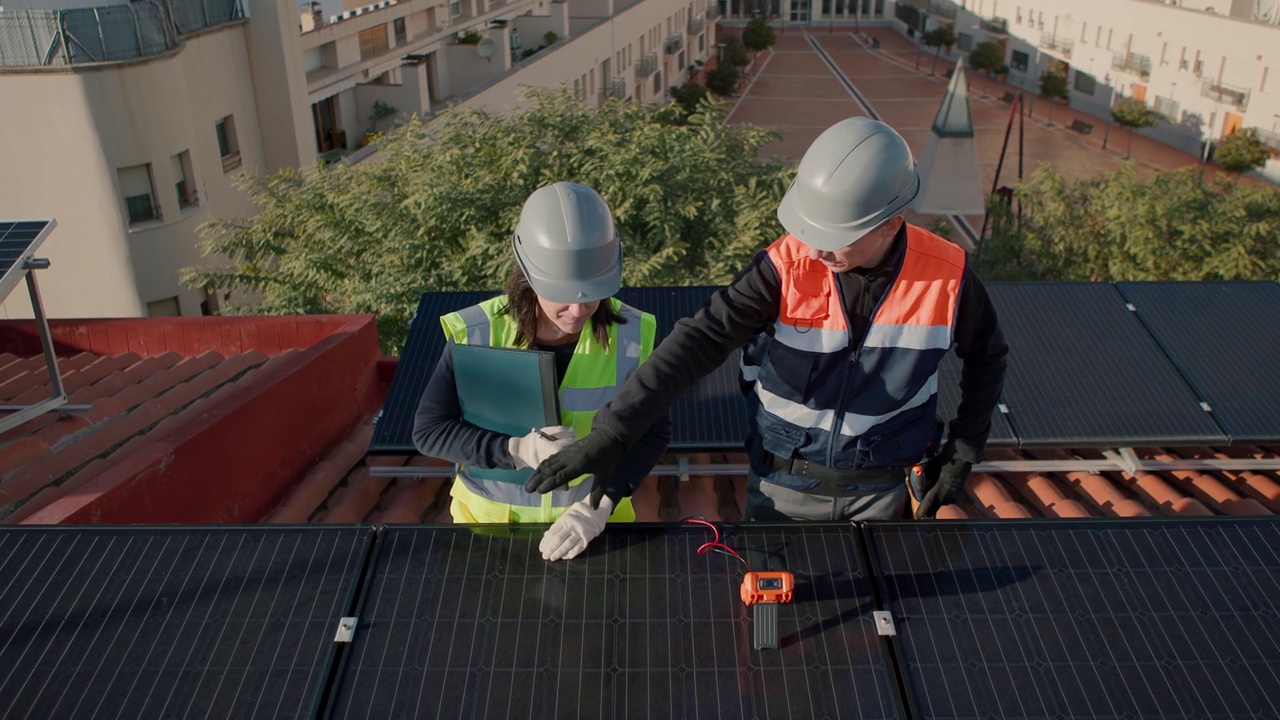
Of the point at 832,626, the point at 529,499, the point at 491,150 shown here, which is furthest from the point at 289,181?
the point at 832,626

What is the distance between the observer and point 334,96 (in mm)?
27094

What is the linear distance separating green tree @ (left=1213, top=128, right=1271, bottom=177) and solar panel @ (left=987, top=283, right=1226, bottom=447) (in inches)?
1440

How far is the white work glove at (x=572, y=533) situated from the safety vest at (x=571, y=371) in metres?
0.29

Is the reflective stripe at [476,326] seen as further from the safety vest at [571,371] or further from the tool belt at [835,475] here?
the tool belt at [835,475]

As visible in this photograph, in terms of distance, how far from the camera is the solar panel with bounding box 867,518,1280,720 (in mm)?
2744

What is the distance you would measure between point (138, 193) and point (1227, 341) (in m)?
19.0

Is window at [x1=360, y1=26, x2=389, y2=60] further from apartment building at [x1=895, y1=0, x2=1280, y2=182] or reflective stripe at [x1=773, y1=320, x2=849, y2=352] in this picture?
apartment building at [x1=895, y1=0, x2=1280, y2=182]

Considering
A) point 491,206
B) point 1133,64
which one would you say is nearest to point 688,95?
point 1133,64

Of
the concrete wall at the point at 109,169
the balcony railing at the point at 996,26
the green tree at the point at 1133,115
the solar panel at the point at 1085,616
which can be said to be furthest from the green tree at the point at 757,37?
the solar panel at the point at 1085,616

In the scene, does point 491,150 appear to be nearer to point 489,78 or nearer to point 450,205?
point 450,205

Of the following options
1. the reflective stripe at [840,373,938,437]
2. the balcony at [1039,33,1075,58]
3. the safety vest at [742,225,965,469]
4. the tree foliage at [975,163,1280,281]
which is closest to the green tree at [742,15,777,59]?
the balcony at [1039,33,1075,58]

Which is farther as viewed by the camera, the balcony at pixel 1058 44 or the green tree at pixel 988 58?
the green tree at pixel 988 58

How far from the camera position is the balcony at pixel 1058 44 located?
51969 mm

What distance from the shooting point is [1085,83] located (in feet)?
166
